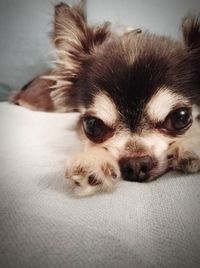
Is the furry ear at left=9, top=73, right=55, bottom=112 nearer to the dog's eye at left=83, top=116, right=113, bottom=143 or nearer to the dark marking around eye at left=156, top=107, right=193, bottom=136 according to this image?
the dog's eye at left=83, top=116, right=113, bottom=143

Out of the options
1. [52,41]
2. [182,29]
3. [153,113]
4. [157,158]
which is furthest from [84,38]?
[157,158]

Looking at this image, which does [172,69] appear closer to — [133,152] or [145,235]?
[133,152]

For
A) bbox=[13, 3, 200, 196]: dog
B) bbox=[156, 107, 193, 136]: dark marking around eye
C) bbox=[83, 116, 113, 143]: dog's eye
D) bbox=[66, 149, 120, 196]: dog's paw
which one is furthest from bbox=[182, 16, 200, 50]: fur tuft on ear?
bbox=[66, 149, 120, 196]: dog's paw

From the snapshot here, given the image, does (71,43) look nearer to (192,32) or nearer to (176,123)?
(192,32)

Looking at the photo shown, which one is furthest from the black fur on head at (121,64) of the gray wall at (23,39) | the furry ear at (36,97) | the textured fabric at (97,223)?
the furry ear at (36,97)

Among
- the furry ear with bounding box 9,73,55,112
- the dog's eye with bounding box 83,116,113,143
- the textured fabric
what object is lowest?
the furry ear with bounding box 9,73,55,112

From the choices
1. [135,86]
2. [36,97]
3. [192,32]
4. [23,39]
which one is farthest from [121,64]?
[36,97]
